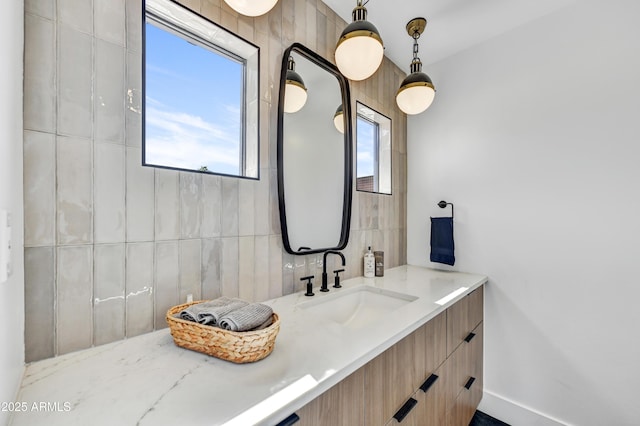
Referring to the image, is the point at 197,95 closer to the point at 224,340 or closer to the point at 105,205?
the point at 105,205

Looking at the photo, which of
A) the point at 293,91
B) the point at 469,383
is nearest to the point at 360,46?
the point at 293,91

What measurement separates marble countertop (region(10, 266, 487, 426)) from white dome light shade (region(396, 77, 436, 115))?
1.33 meters

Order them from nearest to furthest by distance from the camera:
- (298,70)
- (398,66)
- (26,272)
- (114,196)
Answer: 1. (26,272)
2. (114,196)
3. (298,70)
4. (398,66)

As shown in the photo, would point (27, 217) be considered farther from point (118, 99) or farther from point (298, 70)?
point (298, 70)

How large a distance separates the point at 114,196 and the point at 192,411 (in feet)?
2.19

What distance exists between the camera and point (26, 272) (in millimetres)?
728

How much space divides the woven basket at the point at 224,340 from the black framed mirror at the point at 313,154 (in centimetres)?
62

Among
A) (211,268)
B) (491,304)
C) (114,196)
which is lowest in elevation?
(491,304)

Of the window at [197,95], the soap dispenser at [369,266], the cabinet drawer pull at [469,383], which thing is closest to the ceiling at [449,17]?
the window at [197,95]

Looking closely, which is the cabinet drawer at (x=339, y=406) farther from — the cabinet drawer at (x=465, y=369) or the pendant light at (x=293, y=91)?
the pendant light at (x=293, y=91)

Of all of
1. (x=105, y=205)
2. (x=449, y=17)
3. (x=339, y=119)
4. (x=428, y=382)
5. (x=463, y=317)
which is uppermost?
(x=449, y=17)

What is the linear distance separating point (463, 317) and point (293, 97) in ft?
4.94

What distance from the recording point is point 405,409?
1009mm

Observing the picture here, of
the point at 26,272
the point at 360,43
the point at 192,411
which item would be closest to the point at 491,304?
the point at 360,43
